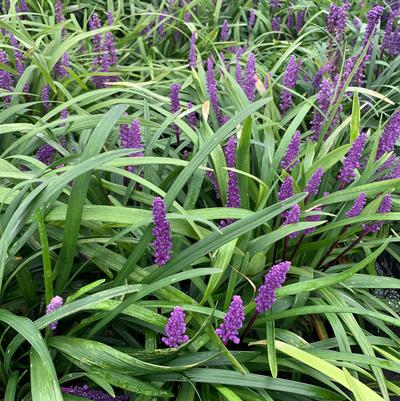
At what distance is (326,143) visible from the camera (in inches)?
111

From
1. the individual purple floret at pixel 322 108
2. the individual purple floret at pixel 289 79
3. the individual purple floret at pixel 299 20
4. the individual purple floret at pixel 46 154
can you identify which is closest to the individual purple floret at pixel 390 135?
the individual purple floret at pixel 322 108

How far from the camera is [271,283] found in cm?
165

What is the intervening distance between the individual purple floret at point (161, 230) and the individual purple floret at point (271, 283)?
37cm

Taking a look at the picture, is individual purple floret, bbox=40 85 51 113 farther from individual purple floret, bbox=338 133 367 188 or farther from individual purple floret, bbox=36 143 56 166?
individual purple floret, bbox=338 133 367 188

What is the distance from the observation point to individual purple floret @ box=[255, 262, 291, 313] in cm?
160

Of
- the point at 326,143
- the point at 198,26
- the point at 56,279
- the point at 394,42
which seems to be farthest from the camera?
the point at 198,26

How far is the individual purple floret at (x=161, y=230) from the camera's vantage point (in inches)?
65.8

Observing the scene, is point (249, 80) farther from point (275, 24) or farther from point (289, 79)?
point (275, 24)

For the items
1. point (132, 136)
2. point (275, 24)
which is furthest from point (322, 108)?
point (275, 24)

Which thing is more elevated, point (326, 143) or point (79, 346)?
point (326, 143)

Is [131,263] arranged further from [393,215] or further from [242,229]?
[393,215]

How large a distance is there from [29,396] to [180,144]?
5.55ft

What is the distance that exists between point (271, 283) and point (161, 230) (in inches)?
16.0

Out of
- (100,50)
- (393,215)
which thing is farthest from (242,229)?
(100,50)
